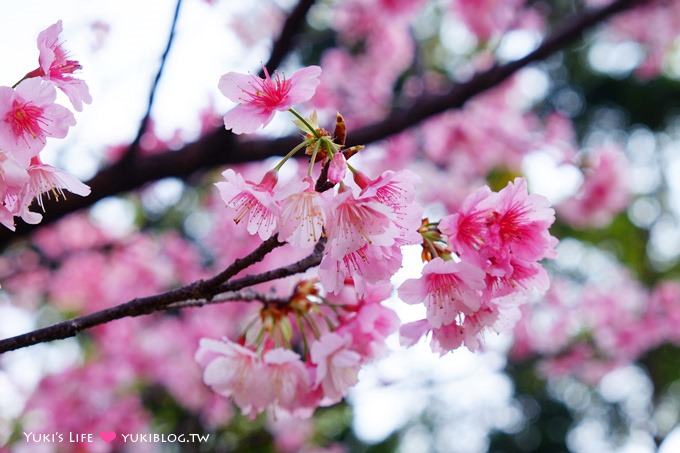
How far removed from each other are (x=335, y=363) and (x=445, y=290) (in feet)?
0.84

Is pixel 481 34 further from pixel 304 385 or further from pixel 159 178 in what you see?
pixel 304 385

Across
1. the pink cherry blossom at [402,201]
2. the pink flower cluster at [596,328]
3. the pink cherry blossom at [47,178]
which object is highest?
the pink cherry blossom at [47,178]

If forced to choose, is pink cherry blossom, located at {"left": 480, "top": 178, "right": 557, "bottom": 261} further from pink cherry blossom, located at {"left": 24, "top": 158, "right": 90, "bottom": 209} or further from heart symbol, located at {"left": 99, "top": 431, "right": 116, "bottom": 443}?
heart symbol, located at {"left": 99, "top": 431, "right": 116, "bottom": 443}

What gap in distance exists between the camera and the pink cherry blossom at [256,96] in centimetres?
89

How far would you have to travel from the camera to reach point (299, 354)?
113cm

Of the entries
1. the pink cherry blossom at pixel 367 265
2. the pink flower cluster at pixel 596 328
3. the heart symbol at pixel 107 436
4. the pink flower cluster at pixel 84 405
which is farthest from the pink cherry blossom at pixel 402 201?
the pink flower cluster at pixel 596 328

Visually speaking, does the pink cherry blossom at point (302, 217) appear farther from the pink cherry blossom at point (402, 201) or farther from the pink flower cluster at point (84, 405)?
the pink flower cluster at point (84, 405)

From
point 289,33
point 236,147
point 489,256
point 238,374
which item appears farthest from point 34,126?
point 236,147

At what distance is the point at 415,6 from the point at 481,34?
1.35ft

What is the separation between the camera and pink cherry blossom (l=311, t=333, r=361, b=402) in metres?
1.06

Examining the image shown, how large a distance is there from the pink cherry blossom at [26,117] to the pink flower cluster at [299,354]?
0.44m

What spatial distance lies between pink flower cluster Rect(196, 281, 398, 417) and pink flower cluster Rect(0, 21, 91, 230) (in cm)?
39

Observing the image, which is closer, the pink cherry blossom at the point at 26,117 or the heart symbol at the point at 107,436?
the pink cherry blossom at the point at 26,117

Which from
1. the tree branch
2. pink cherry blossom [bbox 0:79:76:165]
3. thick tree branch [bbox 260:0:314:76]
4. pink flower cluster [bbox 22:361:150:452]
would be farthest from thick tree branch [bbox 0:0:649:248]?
pink flower cluster [bbox 22:361:150:452]
